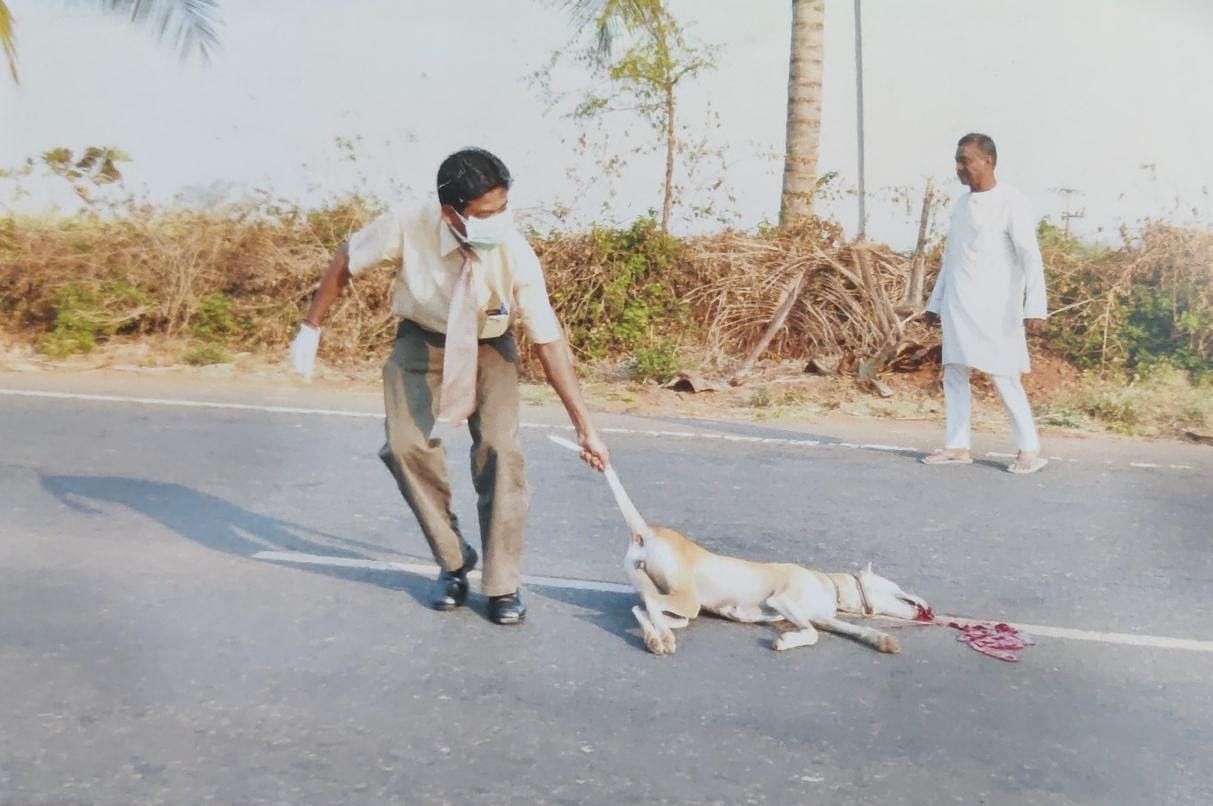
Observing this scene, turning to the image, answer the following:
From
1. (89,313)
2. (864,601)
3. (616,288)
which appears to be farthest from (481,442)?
(89,313)

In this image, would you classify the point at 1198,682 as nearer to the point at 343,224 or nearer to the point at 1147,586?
the point at 1147,586

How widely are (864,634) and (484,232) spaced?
195cm

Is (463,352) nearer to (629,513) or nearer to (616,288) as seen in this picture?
(629,513)

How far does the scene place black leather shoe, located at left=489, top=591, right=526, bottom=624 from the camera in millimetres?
4996

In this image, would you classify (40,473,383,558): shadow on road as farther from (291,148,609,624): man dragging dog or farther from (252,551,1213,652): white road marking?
(291,148,609,624): man dragging dog

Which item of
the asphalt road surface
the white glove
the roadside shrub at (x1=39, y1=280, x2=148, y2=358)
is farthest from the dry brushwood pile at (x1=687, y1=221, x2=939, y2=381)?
the white glove

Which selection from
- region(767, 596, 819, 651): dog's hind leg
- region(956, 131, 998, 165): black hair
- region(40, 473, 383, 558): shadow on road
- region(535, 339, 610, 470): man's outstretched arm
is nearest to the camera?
region(767, 596, 819, 651): dog's hind leg

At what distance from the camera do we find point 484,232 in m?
4.62

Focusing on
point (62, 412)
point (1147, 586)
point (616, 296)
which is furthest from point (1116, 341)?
point (62, 412)

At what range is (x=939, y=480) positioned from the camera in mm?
7848

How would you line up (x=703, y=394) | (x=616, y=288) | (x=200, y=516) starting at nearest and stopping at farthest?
(x=200, y=516) < (x=703, y=394) < (x=616, y=288)

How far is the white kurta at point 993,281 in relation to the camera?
26.9ft

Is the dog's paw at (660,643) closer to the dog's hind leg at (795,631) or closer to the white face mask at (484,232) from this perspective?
the dog's hind leg at (795,631)

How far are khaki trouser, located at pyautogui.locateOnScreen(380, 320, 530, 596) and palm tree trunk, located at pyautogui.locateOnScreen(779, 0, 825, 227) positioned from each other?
361 inches
